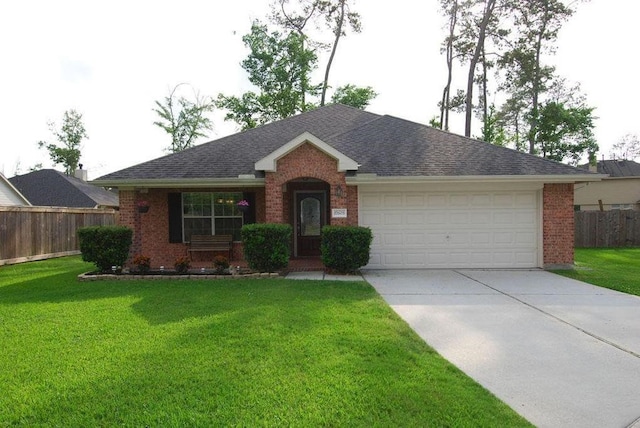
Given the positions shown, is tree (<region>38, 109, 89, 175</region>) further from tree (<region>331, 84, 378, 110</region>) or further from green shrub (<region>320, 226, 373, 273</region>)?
green shrub (<region>320, 226, 373, 273</region>)

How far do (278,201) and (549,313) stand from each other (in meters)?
6.33

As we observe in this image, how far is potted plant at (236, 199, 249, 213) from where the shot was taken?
10664mm

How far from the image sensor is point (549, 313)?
6.32 m

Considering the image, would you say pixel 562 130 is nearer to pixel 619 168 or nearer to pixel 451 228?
pixel 619 168

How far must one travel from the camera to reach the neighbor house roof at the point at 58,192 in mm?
24062

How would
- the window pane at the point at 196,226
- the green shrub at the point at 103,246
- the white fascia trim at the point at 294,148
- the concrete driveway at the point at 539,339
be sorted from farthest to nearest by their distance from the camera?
1. the window pane at the point at 196,226
2. the white fascia trim at the point at 294,148
3. the green shrub at the point at 103,246
4. the concrete driveway at the point at 539,339

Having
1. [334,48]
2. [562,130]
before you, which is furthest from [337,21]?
[562,130]

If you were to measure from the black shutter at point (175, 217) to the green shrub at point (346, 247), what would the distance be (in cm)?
435

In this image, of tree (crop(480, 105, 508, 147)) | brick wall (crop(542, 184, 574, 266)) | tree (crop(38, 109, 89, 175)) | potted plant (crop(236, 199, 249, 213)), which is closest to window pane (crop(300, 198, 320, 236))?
potted plant (crop(236, 199, 249, 213))

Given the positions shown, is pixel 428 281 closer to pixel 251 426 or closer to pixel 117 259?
pixel 251 426

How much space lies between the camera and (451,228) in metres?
10.8

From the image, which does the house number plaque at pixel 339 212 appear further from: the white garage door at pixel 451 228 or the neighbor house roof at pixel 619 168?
the neighbor house roof at pixel 619 168

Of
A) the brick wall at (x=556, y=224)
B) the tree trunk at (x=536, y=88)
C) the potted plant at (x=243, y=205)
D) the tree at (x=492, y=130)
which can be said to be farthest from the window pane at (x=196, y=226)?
the tree trunk at (x=536, y=88)

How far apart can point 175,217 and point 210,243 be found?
128 cm
